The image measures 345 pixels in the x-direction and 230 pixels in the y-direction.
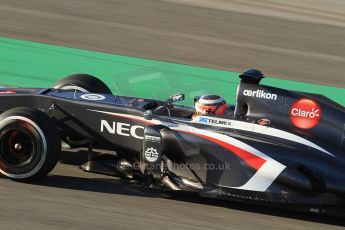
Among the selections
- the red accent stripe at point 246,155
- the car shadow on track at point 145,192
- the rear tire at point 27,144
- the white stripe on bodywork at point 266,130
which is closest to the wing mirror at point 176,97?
the white stripe on bodywork at point 266,130

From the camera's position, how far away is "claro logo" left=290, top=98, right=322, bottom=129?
26.2ft

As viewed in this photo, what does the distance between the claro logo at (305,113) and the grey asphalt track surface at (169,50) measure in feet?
3.25

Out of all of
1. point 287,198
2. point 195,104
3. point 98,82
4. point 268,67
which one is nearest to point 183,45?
point 268,67

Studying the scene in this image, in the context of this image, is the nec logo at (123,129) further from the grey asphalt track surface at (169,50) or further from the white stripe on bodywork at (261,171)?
the white stripe on bodywork at (261,171)

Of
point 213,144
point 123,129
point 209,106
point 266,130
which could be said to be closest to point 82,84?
point 123,129

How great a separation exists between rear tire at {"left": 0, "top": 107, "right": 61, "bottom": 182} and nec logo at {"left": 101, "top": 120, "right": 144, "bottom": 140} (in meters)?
0.64

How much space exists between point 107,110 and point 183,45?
7389 mm

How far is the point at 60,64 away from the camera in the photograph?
13477 millimetres

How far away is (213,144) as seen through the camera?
25.6 ft

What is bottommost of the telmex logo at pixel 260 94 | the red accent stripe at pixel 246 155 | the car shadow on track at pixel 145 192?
the car shadow on track at pixel 145 192

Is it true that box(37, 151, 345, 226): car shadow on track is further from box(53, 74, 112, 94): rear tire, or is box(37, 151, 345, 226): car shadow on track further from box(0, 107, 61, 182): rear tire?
box(53, 74, 112, 94): rear tire

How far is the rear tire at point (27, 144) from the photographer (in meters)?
7.81

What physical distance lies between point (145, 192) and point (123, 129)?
2.52 feet

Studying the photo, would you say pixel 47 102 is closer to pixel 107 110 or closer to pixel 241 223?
pixel 107 110
